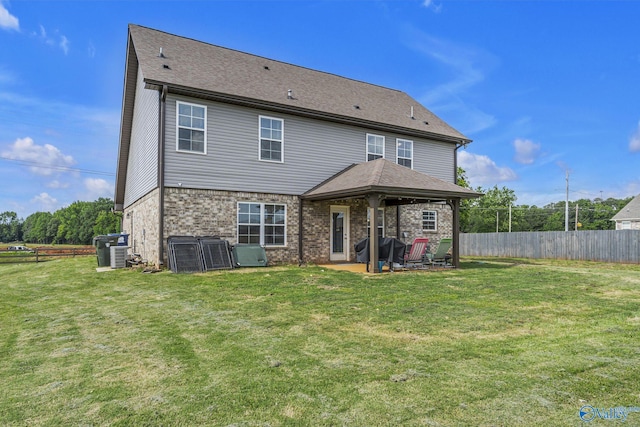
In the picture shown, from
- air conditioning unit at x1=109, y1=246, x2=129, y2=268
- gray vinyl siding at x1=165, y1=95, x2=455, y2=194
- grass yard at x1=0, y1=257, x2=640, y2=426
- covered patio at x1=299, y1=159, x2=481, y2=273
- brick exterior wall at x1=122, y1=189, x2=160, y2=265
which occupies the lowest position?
grass yard at x1=0, y1=257, x2=640, y2=426

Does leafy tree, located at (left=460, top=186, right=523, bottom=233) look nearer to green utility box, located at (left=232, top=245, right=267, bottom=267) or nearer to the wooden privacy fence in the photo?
the wooden privacy fence

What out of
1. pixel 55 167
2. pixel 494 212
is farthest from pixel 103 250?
pixel 494 212

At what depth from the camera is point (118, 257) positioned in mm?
12891

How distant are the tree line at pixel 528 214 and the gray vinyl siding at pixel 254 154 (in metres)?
45.9

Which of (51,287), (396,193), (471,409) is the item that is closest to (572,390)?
(471,409)

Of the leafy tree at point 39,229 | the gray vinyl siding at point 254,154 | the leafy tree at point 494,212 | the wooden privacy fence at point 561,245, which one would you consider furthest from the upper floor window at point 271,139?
the leafy tree at point 39,229

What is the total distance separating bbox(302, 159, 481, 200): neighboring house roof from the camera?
10961 mm

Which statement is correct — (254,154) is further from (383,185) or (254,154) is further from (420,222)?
(420,222)

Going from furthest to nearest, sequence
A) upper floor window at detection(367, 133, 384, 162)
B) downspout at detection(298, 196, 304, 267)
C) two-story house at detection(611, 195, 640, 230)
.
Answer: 1. two-story house at detection(611, 195, 640, 230)
2. upper floor window at detection(367, 133, 384, 162)
3. downspout at detection(298, 196, 304, 267)

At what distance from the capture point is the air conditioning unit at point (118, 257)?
12.8 m

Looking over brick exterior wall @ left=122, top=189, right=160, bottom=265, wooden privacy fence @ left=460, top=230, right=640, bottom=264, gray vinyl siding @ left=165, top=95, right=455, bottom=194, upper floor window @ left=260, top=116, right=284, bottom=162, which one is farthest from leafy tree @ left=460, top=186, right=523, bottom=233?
brick exterior wall @ left=122, top=189, right=160, bottom=265

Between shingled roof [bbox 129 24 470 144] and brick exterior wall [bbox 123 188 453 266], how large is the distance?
10.5ft

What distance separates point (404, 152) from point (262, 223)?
23.8 feet

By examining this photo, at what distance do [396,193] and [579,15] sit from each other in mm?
10421
